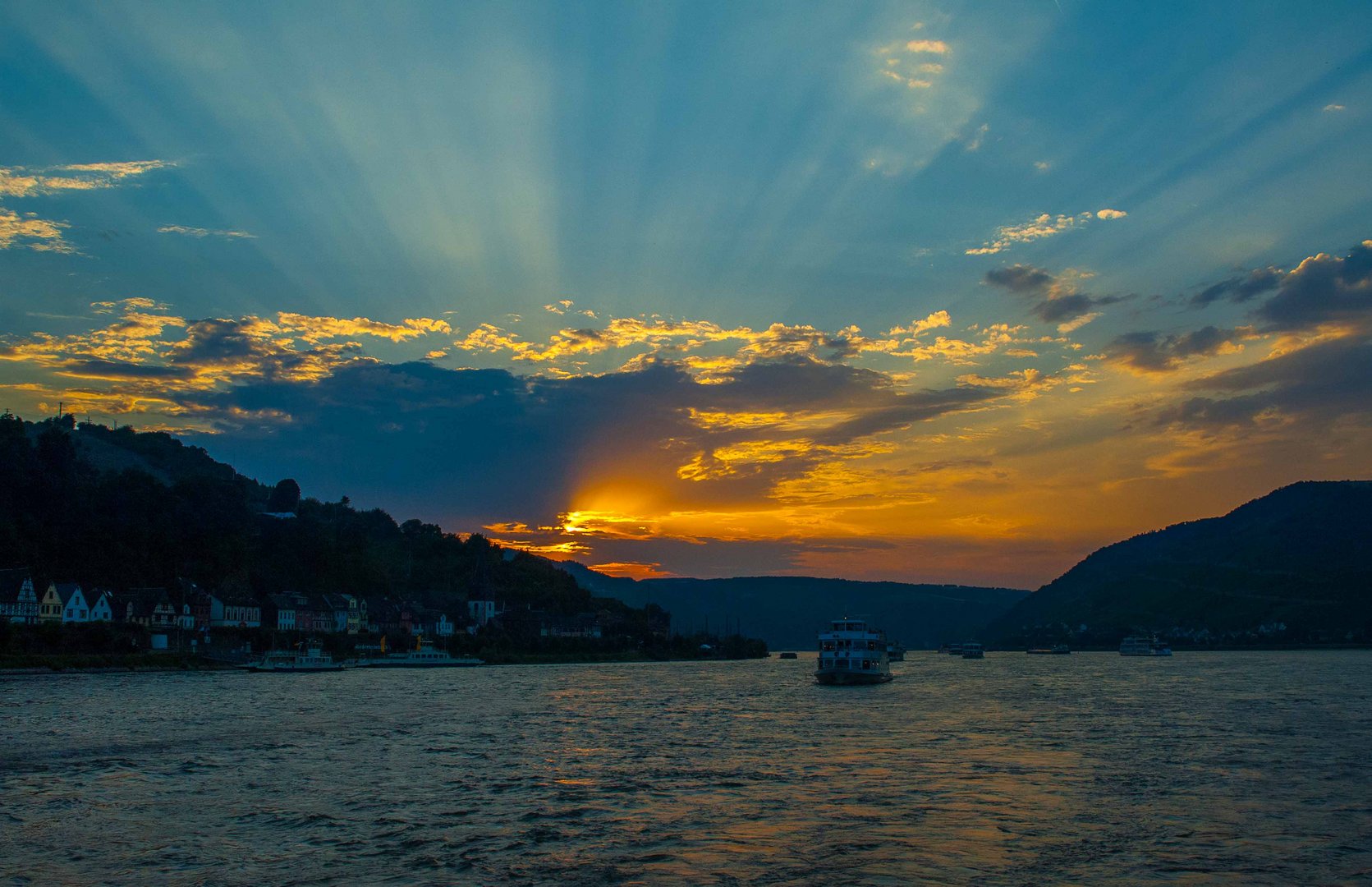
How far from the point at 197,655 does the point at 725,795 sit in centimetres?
12712

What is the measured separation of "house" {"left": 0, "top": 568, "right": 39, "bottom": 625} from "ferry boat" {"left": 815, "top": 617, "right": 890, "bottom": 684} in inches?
4346

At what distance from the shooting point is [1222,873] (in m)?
27.1

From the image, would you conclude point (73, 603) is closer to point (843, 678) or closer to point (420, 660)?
point (420, 660)

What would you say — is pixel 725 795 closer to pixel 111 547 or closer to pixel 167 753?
pixel 167 753

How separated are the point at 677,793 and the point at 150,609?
5820 inches

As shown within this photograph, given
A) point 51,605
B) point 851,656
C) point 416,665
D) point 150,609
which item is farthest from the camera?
point 416,665

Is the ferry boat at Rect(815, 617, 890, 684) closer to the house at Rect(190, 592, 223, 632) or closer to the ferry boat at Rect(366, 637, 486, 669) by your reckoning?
the ferry boat at Rect(366, 637, 486, 669)

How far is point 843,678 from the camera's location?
12300cm

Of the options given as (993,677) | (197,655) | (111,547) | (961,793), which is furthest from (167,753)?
(111,547)

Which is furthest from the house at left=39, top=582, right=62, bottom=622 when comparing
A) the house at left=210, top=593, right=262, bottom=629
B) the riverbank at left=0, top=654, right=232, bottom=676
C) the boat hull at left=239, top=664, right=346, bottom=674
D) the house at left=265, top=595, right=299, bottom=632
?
the house at left=265, top=595, right=299, bottom=632

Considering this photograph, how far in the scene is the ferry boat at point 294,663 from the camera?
14512cm

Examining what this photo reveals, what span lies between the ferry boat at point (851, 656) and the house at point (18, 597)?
110376 mm

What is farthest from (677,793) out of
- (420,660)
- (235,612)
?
(235,612)

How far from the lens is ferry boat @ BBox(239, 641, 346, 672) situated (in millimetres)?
145125
